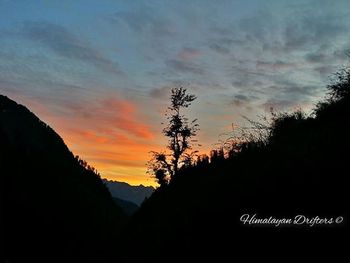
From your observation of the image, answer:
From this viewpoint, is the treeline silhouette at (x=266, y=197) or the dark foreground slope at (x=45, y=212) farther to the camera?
the dark foreground slope at (x=45, y=212)

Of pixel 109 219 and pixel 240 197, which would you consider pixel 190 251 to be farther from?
pixel 109 219

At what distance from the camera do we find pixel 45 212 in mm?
80125

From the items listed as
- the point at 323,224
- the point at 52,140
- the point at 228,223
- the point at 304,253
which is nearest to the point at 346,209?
the point at 323,224

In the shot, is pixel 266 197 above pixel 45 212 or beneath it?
above

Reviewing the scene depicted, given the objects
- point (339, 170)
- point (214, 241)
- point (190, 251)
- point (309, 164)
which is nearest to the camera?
point (339, 170)

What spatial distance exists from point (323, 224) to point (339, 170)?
34.5 inches

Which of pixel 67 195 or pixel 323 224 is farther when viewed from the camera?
pixel 67 195

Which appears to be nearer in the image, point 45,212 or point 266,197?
point 266,197

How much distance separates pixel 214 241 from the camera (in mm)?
6000

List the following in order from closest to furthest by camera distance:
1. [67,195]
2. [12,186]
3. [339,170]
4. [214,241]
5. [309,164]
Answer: [339,170], [309,164], [214,241], [12,186], [67,195]

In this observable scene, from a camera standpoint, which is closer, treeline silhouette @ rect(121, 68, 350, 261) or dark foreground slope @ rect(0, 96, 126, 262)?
treeline silhouette @ rect(121, 68, 350, 261)

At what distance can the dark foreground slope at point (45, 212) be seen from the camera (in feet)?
212

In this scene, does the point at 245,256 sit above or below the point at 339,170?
below

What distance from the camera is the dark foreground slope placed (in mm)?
64663
